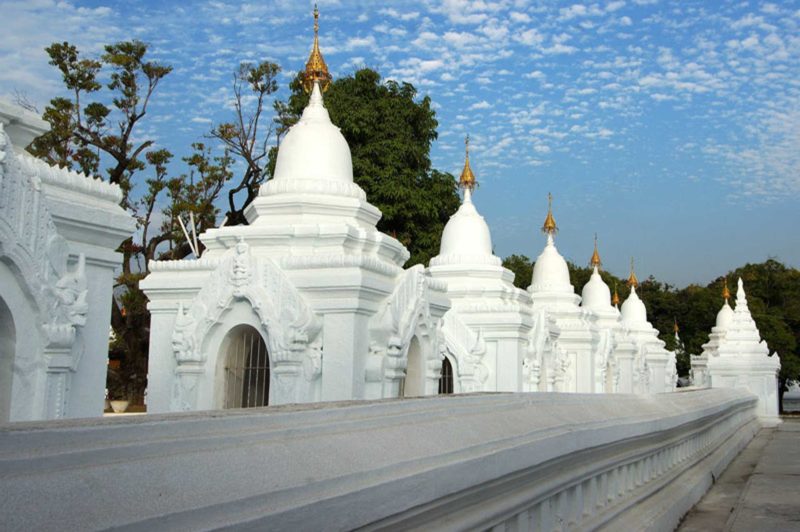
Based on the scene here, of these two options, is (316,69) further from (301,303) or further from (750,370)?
(750,370)

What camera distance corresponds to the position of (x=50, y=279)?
7.04m

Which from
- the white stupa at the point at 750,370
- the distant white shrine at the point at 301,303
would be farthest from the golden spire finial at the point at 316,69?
the white stupa at the point at 750,370

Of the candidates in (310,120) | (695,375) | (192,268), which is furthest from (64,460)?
(695,375)

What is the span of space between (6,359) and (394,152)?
26.3 meters

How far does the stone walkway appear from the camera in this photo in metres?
7.07

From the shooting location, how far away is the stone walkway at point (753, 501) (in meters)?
7.07

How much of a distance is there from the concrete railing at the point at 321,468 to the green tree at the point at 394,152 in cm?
2723

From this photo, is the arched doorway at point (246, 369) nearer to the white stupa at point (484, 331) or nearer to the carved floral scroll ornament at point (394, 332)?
the carved floral scroll ornament at point (394, 332)

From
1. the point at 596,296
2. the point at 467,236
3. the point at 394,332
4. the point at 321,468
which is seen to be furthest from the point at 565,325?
the point at 321,468

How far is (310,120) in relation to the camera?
1480 cm

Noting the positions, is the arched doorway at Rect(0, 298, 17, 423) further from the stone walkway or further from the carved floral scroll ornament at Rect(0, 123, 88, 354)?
the stone walkway

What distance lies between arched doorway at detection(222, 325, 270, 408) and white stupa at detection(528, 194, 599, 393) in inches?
Result: 406

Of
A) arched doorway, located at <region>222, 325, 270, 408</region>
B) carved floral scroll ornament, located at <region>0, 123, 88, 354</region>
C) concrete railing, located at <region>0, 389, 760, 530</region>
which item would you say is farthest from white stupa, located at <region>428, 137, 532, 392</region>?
concrete railing, located at <region>0, 389, 760, 530</region>

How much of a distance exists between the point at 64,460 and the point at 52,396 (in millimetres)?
5742
